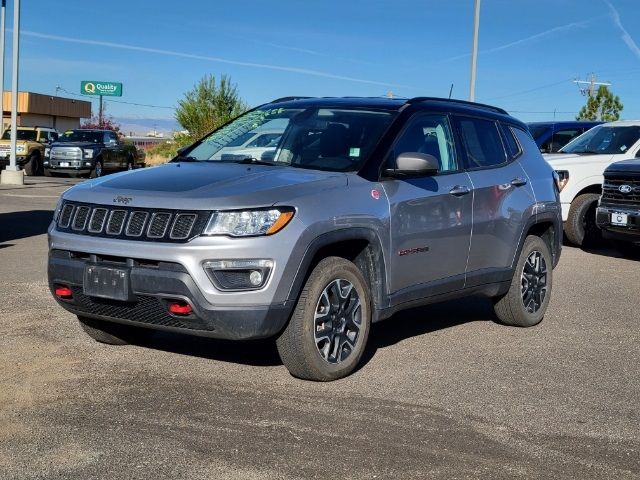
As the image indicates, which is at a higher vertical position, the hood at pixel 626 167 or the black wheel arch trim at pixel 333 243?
the hood at pixel 626 167

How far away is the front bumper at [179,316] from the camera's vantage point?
5363 millimetres

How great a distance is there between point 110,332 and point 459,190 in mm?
2701

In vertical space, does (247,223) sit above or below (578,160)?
below

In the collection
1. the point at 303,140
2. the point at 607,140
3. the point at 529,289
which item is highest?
the point at 607,140

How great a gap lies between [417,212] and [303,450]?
231 cm

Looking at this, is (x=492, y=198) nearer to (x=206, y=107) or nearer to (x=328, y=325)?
Answer: (x=328, y=325)

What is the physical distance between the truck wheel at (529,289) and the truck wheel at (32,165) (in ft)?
91.5

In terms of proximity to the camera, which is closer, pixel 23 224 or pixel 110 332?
pixel 110 332

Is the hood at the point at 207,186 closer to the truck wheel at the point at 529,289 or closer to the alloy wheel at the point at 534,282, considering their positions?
the truck wheel at the point at 529,289

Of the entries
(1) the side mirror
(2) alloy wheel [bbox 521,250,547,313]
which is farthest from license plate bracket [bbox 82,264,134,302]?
(2) alloy wheel [bbox 521,250,547,313]

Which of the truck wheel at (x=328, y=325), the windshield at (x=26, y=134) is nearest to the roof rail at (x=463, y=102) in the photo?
the truck wheel at (x=328, y=325)

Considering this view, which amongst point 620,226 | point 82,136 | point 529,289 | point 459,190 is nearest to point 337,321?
point 459,190

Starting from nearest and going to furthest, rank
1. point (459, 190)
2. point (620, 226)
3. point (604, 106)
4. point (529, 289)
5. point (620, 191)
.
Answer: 1. point (459, 190)
2. point (529, 289)
3. point (620, 226)
4. point (620, 191)
5. point (604, 106)

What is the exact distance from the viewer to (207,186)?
565 cm
